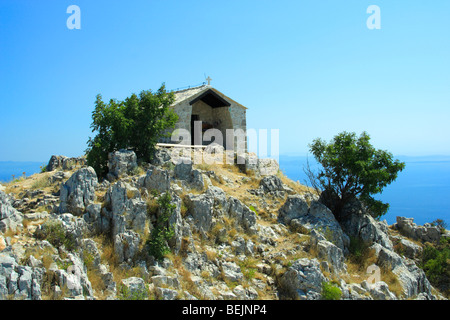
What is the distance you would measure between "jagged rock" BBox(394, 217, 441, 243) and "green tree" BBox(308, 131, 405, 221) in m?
7.28

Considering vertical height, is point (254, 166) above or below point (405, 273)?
above

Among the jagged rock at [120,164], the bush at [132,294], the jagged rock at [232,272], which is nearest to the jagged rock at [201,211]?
the jagged rock at [232,272]

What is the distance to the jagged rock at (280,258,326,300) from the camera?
44.9 ft

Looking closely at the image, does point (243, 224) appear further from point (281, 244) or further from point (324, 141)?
point (324, 141)

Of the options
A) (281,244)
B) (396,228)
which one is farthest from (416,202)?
(281,244)

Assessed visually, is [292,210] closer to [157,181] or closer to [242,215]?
[242,215]

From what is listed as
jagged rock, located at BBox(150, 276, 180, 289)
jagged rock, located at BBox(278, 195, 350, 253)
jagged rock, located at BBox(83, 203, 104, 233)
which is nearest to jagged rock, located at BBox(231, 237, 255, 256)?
jagged rock, located at BBox(278, 195, 350, 253)

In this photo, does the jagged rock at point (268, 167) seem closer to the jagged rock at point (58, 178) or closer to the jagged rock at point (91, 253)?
the jagged rock at point (58, 178)

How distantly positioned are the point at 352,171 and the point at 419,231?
1027cm

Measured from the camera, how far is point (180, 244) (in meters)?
14.0

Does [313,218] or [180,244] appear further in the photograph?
[313,218]

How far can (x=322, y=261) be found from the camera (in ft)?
50.8

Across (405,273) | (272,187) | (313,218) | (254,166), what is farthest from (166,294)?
(254,166)

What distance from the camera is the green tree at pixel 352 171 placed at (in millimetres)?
19984
